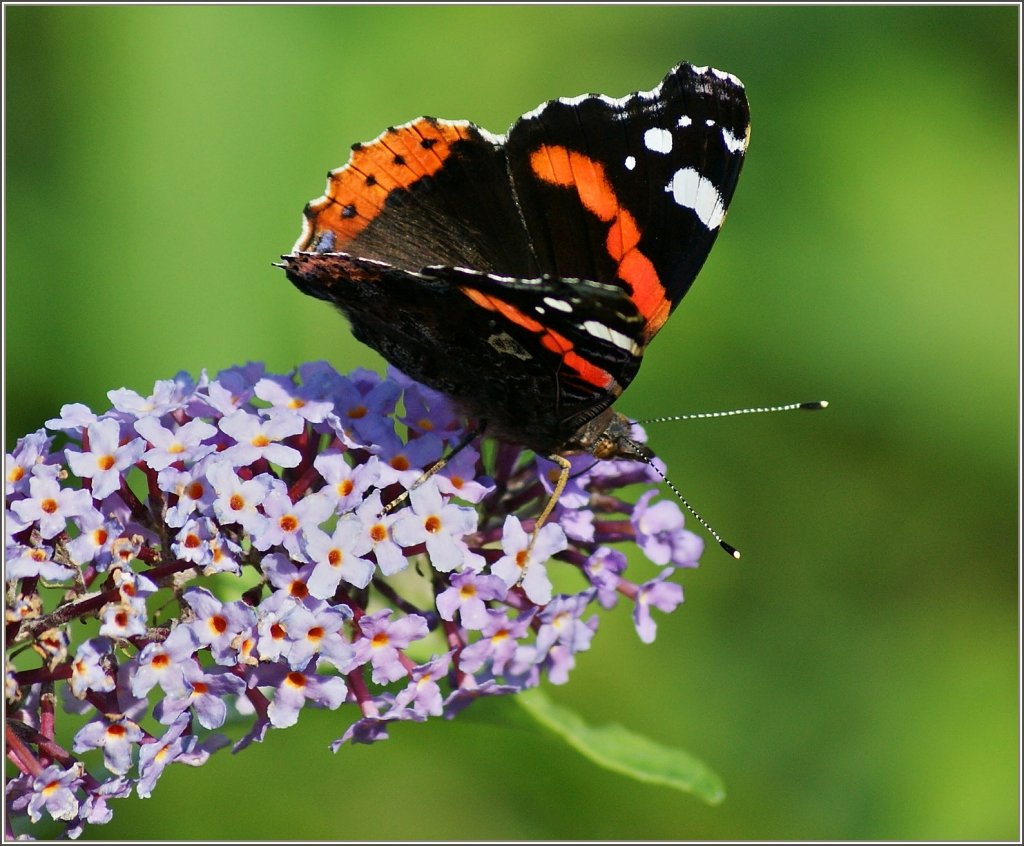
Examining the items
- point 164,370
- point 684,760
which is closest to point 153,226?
point 164,370

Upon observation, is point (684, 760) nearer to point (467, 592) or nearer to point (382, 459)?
point (467, 592)

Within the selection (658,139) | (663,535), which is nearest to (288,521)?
(663,535)

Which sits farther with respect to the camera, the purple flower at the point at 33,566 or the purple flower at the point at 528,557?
the purple flower at the point at 528,557

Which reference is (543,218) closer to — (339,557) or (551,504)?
(551,504)

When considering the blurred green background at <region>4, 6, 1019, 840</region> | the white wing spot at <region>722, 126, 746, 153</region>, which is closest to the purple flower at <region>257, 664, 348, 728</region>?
the blurred green background at <region>4, 6, 1019, 840</region>

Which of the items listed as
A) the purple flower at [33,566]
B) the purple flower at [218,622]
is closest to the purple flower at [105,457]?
the purple flower at [33,566]

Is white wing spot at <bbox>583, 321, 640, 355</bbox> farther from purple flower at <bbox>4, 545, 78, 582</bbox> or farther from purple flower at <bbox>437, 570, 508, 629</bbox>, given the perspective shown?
purple flower at <bbox>4, 545, 78, 582</bbox>

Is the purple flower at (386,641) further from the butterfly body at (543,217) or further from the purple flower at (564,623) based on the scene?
the butterfly body at (543,217)
